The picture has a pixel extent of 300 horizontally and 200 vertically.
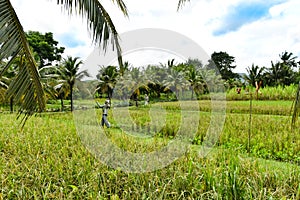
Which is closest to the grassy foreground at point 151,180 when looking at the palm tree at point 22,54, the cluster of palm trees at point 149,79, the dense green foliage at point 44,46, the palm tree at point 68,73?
the palm tree at point 22,54

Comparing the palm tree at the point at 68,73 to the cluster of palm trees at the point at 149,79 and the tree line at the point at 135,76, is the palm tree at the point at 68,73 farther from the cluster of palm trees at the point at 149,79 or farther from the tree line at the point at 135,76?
the cluster of palm trees at the point at 149,79

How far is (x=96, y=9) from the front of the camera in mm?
3049

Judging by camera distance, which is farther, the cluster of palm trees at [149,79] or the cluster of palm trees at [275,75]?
the cluster of palm trees at [275,75]

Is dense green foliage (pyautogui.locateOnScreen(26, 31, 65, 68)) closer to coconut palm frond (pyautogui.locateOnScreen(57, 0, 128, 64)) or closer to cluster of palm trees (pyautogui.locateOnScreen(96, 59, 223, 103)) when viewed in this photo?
cluster of palm trees (pyautogui.locateOnScreen(96, 59, 223, 103))

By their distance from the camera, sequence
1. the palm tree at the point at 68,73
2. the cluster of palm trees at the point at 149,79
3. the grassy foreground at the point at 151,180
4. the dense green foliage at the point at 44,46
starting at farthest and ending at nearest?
the dense green foliage at the point at 44,46 < the palm tree at the point at 68,73 < the cluster of palm trees at the point at 149,79 < the grassy foreground at the point at 151,180

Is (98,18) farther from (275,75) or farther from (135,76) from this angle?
(275,75)

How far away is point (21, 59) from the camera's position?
261 cm

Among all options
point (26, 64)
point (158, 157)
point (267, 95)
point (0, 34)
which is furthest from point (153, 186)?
point (267, 95)

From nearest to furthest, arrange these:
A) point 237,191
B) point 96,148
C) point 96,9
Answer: point 237,191
point 96,9
point 96,148

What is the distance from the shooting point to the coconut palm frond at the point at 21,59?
7.97 ft

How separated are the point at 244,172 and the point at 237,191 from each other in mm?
648

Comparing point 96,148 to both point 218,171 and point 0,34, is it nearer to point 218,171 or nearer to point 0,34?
point 218,171

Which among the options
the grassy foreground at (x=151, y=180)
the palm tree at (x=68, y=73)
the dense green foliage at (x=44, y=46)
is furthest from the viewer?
the dense green foliage at (x=44, y=46)

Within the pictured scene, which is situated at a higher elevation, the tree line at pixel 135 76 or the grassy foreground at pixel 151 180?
the tree line at pixel 135 76
